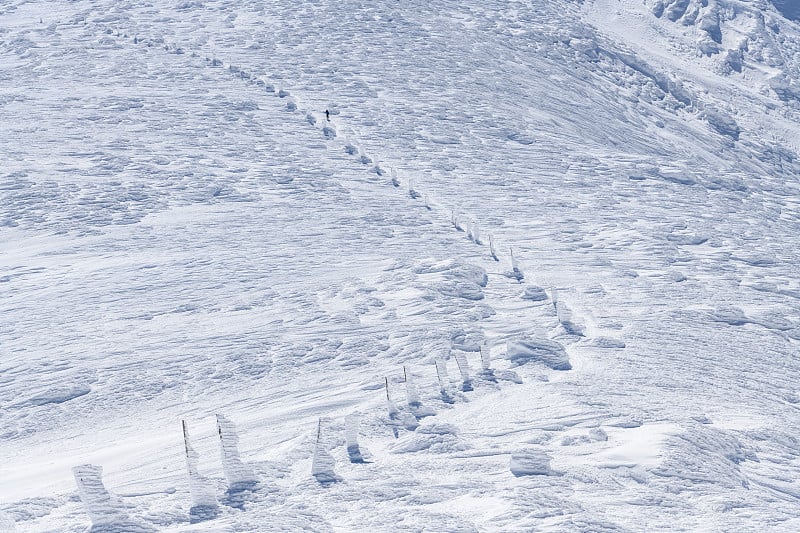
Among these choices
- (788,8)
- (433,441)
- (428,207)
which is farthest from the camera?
(788,8)

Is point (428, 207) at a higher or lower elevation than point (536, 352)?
lower

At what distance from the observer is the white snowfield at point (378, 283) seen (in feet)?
35.8

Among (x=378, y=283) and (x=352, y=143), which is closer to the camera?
(x=378, y=283)

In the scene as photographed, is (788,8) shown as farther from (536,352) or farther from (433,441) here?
(433,441)

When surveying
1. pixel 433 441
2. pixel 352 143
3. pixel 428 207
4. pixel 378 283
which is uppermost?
pixel 352 143

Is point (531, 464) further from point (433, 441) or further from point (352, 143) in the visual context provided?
point (352, 143)

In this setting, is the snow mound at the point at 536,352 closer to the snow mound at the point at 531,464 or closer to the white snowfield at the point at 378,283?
the white snowfield at the point at 378,283

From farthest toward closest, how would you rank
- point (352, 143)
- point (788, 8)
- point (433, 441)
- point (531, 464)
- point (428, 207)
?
1. point (788, 8)
2. point (352, 143)
3. point (428, 207)
4. point (433, 441)
5. point (531, 464)

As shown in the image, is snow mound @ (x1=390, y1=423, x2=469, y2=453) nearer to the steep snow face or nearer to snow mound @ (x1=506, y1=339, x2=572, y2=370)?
snow mound @ (x1=506, y1=339, x2=572, y2=370)

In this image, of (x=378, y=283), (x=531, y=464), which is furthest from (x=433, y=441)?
(x=378, y=283)

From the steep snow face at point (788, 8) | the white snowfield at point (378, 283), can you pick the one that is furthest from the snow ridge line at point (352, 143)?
the steep snow face at point (788, 8)

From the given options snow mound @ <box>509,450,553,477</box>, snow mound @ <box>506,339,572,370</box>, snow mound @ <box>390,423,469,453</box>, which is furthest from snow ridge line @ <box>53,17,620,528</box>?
snow mound @ <box>509,450,553,477</box>

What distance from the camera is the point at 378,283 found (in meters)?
18.0

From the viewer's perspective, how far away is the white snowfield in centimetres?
1091
